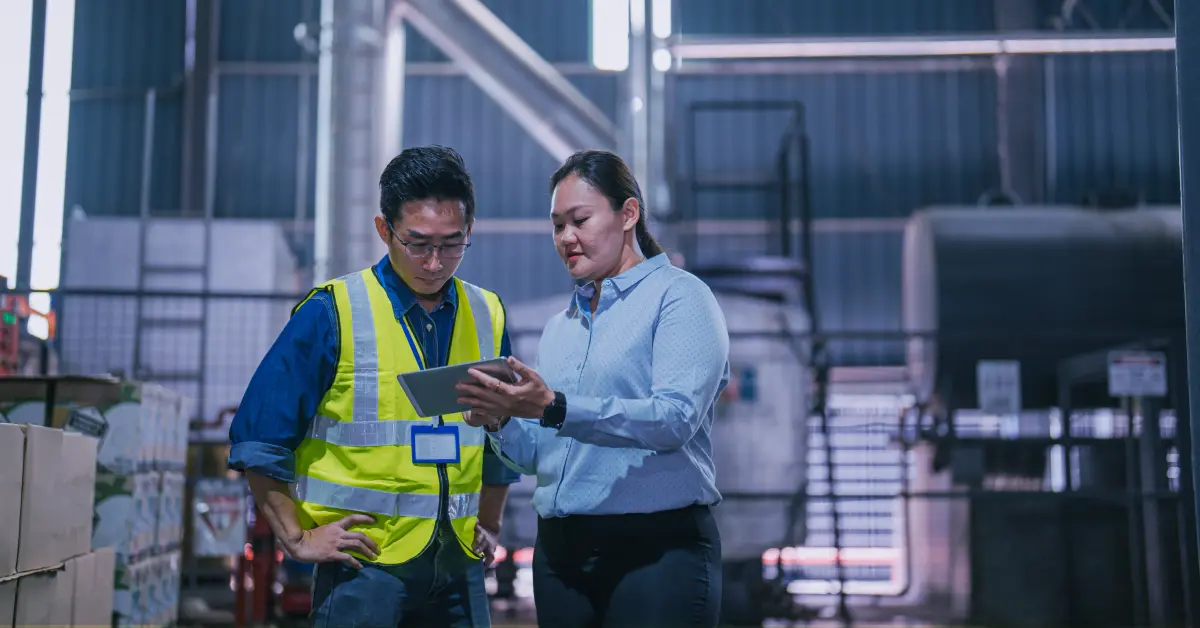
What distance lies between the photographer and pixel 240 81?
57.3 feet

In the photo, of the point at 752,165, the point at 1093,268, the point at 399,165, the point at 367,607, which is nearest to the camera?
the point at 367,607

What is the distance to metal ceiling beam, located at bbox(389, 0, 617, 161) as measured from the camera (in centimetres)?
866

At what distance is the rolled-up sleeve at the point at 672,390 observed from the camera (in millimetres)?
2078

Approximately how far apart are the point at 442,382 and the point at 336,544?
0.42 m

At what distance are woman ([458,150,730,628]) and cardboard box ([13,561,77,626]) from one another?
6.28 feet

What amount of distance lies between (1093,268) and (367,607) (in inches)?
320

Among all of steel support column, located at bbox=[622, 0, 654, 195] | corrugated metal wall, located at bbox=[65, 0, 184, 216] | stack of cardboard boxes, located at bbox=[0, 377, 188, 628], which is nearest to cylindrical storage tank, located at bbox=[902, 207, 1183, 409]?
steel support column, located at bbox=[622, 0, 654, 195]

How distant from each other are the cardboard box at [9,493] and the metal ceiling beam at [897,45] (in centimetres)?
647

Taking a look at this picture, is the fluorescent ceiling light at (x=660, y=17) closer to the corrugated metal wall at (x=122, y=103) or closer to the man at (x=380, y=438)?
the man at (x=380, y=438)

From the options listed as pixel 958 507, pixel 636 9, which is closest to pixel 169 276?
pixel 636 9

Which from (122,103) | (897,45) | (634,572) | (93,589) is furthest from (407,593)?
(122,103)

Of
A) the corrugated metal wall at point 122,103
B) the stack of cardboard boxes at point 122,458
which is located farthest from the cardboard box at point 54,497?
the corrugated metal wall at point 122,103

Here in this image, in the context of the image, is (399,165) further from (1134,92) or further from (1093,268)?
(1134,92)

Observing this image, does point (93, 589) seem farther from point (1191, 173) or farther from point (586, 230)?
point (1191, 173)
